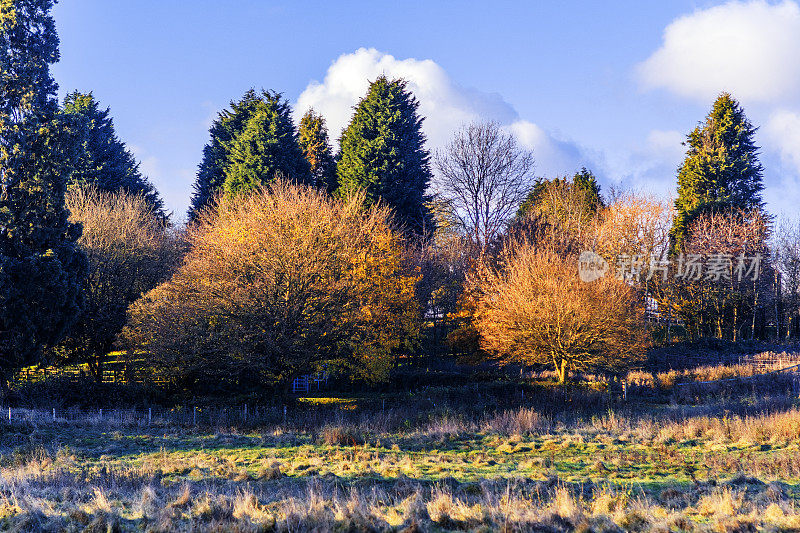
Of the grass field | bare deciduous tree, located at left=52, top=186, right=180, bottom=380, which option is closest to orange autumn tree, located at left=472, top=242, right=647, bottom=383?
the grass field

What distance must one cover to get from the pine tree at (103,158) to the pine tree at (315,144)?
14286mm

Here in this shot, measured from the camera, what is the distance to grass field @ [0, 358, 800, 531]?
7777 millimetres

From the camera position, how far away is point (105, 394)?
90.6 ft

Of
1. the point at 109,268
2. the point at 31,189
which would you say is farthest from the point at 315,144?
the point at 31,189

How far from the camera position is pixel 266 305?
2341 cm

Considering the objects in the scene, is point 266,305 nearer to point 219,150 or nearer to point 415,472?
point 415,472

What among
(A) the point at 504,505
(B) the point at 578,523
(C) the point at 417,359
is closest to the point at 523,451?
(A) the point at 504,505

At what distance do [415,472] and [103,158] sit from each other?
41830 mm

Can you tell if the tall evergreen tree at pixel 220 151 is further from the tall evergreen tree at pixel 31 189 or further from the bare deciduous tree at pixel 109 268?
the tall evergreen tree at pixel 31 189

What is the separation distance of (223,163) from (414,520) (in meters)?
45.0

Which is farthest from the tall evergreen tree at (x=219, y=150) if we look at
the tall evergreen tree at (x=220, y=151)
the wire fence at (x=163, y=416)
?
the wire fence at (x=163, y=416)

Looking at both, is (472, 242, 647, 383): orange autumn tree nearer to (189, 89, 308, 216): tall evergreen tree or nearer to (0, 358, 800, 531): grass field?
(0, 358, 800, 531): grass field

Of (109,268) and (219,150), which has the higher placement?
(219,150)

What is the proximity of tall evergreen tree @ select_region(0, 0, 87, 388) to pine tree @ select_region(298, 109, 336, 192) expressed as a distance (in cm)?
2722
